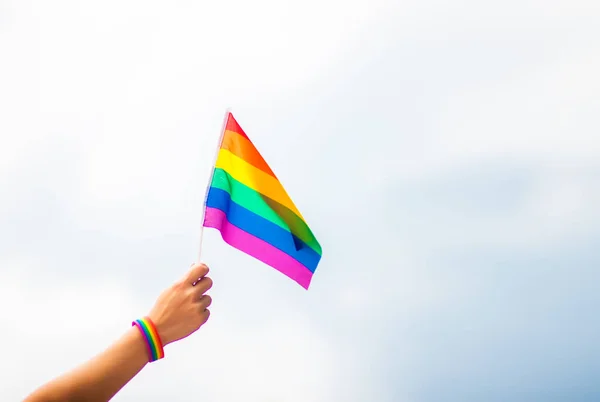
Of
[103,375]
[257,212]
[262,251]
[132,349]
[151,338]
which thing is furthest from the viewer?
[257,212]

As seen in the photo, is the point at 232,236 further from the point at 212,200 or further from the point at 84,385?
the point at 84,385

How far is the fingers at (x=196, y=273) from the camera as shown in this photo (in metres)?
5.46

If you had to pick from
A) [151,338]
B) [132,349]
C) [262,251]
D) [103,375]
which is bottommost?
[103,375]

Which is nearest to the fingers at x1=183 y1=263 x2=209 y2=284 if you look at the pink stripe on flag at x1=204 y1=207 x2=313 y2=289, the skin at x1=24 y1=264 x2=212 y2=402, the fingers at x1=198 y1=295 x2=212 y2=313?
the skin at x1=24 y1=264 x2=212 y2=402

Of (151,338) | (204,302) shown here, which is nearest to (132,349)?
(151,338)

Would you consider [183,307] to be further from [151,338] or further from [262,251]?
[262,251]

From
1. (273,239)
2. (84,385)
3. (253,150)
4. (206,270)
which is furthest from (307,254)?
(84,385)

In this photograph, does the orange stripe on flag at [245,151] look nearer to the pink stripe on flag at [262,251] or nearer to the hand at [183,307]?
the pink stripe on flag at [262,251]

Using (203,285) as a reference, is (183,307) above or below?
below

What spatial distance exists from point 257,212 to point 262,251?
758 mm

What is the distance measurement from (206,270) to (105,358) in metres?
1.51

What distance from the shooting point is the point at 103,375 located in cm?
428

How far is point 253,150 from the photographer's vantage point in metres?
10.9

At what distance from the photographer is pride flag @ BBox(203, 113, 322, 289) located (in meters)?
10.5
